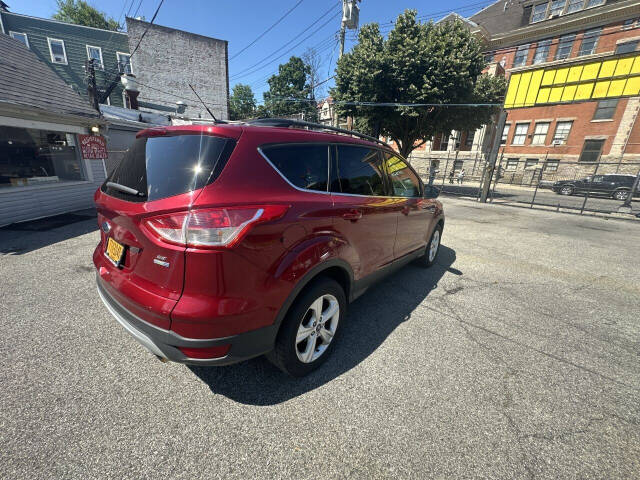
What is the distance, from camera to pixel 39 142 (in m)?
7.05

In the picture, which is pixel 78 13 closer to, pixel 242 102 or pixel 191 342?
pixel 242 102

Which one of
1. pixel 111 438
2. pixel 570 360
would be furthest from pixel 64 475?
pixel 570 360

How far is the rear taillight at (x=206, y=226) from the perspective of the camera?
4.82 ft

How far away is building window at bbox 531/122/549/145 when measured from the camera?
26153mm

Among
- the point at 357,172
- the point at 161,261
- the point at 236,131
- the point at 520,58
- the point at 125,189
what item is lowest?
the point at 161,261

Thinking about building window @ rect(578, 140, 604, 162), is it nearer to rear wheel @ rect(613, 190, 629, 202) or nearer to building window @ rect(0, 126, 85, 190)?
rear wheel @ rect(613, 190, 629, 202)

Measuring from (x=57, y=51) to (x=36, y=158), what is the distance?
20.0 meters

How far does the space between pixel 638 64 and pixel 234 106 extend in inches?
2164

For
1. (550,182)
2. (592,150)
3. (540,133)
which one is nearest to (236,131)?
(550,182)

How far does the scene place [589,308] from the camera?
11.5 feet

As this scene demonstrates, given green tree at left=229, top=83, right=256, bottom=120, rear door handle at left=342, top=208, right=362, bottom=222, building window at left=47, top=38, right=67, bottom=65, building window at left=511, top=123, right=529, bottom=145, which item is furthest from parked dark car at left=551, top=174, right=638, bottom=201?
green tree at left=229, top=83, right=256, bottom=120

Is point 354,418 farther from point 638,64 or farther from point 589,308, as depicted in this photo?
point 638,64

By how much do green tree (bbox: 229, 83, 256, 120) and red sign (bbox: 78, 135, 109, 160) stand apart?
46.1 m

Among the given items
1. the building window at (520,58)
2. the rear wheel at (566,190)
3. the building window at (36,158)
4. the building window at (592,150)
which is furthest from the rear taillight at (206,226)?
the building window at (520,58)
